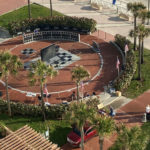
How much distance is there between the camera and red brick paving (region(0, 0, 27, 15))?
214ft

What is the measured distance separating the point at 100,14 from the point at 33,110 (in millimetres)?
32831

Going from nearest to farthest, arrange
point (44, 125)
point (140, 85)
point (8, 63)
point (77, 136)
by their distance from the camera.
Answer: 1. point (77, 136)
2. point (8, 63)
3. point (44, 125)
4. point (140, 85)

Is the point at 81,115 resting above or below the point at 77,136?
above

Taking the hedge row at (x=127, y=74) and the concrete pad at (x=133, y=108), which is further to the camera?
the hedge row at (x=127, y=74)

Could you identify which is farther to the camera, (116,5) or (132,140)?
(116,5)

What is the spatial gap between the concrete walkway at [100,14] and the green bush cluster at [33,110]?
21.6 meters

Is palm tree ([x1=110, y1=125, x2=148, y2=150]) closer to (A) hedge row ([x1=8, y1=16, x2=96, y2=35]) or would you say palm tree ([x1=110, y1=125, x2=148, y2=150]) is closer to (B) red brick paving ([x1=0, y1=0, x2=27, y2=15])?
(A) hedge row ([x1=8, y1=16, x2=96, y2=35])

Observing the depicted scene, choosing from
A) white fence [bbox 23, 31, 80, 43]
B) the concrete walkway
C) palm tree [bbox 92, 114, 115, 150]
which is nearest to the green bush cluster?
palm tree [bbox 92, 114, 115, 150]

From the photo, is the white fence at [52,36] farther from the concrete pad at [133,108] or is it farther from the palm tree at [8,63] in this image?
the palm tree at [8,63]

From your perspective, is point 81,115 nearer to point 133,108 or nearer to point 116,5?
point 133,108

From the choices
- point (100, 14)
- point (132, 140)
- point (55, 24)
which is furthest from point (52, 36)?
point (132, 140)

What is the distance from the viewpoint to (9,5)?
6750cm

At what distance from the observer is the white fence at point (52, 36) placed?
52431 mm

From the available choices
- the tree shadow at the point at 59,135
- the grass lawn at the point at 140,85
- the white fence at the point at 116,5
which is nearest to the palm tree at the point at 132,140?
the tree shadow at the point at 59,135
